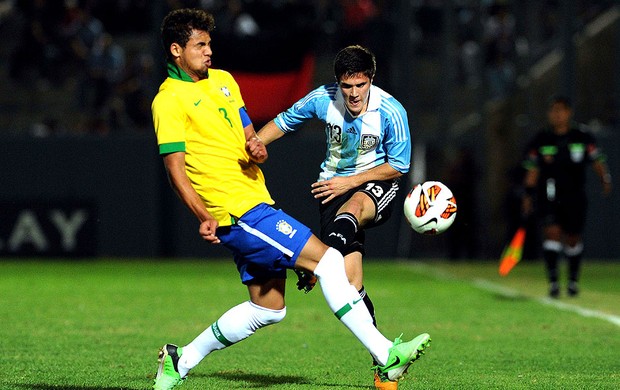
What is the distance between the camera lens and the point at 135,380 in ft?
24.6

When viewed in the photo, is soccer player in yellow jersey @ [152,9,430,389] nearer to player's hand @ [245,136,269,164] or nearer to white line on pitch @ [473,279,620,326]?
player's hand @ [245,136,269,164]

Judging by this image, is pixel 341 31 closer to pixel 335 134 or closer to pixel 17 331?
pixel 17 331

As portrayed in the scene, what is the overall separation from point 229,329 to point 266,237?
0.68 m

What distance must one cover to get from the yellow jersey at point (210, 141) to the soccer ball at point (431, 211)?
1.33 meters

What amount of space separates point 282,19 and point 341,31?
120 centimetres

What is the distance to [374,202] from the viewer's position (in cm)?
761

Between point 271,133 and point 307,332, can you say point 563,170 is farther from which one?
point 271,133

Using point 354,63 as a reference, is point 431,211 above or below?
below

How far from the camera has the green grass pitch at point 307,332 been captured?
25.0ft

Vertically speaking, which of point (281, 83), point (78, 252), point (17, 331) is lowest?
point (78, 252)

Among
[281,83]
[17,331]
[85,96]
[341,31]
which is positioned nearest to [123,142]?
[85,96]

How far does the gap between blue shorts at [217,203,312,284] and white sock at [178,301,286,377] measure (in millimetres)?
353

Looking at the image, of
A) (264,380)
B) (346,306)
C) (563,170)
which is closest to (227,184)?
(346,306)

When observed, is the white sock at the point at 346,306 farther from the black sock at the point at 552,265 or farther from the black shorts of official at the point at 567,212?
the black shorts of official at the point at 567,212
